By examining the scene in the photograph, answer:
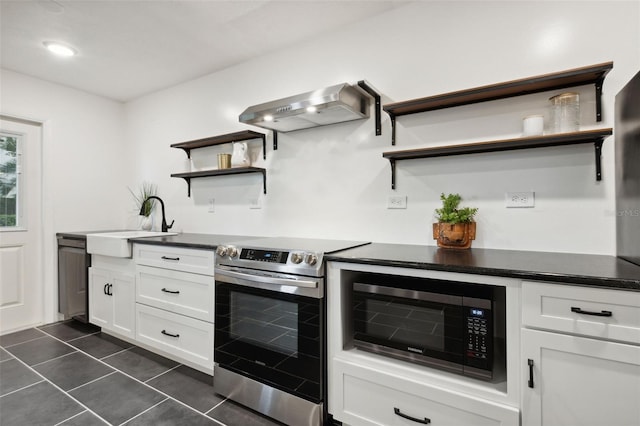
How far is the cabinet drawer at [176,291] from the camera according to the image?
217 cm

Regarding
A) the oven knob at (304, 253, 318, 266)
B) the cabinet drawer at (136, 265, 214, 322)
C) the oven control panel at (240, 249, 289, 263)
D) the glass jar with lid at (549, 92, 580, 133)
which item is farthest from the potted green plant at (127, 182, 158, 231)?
the glass jar with lid at (549, 92, 580, 133)

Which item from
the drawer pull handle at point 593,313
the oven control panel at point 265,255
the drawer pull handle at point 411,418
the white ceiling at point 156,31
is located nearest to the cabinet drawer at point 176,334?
the oven control panel at point 265,255

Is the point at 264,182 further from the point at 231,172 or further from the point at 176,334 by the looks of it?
the point at 176,334

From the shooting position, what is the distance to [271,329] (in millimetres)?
1826

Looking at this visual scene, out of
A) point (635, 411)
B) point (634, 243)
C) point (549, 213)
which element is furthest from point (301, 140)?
point (635, 411)

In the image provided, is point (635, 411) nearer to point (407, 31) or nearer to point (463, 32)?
point (463, 32)

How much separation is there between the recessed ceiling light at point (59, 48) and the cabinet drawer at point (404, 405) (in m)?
3.18

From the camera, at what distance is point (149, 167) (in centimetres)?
367

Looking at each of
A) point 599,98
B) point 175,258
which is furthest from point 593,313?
point 175,258

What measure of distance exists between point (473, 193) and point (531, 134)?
0.43m

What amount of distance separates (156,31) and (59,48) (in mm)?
923

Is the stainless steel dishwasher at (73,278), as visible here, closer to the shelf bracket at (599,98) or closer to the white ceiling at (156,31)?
the white ceiling at (156,31)

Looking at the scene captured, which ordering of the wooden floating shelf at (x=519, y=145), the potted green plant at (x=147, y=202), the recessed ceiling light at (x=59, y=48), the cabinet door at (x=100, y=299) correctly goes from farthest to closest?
the potted green plant at (x=147, y=202), the cabinet door at (x=100, y=299), the recessed ceiling light at (x=59, y=48), the wooden floating shelf at (x=519, y=145)

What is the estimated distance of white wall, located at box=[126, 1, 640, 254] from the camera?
5.47 feet
